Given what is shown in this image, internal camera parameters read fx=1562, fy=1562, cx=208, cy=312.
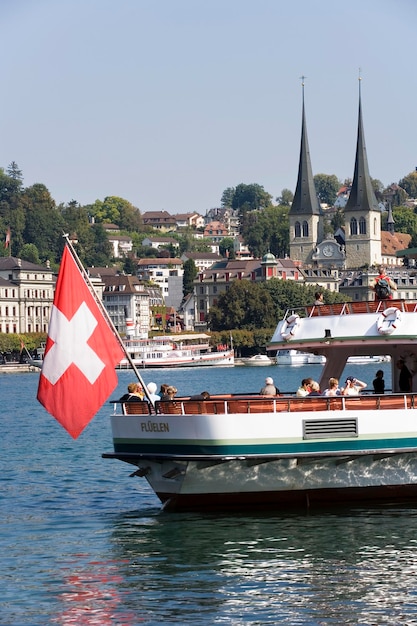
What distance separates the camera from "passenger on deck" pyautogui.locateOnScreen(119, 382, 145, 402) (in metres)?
24.5

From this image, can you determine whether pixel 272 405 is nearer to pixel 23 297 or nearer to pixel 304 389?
pixel 304 389

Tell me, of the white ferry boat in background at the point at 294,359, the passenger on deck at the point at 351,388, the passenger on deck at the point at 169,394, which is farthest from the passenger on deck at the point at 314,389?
the white ferry boat in background at the point at 294,359

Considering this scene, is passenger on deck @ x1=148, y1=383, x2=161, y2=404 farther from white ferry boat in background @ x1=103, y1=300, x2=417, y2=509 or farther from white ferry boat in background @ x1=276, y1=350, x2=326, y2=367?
white ferry boat in background @ x1=276, y1=350, x2=326, y2=367

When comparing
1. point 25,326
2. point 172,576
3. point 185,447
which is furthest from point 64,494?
point 25,326

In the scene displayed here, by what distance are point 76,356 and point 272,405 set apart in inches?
120

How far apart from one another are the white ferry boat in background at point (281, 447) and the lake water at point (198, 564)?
347mm

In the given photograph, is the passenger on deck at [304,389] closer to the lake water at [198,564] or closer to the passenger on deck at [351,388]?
the passenger on deck at [351,388]

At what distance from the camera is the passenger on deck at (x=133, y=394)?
24469 mm

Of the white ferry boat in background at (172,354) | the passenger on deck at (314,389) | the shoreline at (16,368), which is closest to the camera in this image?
the passenger on deck at (314,389)

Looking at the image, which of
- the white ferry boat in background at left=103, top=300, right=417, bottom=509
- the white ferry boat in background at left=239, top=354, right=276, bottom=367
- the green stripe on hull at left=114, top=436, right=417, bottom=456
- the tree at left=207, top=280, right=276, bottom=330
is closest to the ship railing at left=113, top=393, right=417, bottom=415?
the white ferry boat in background at left=103, top=300, right=417, bottom=509

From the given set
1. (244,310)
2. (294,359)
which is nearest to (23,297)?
(244,310)

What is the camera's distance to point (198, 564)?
2069 centimetres

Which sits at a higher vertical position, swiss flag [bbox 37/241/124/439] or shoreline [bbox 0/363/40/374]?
swiss flag [bbox 37/241/124/439]

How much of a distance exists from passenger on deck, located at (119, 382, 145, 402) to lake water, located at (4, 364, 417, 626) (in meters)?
1.88
